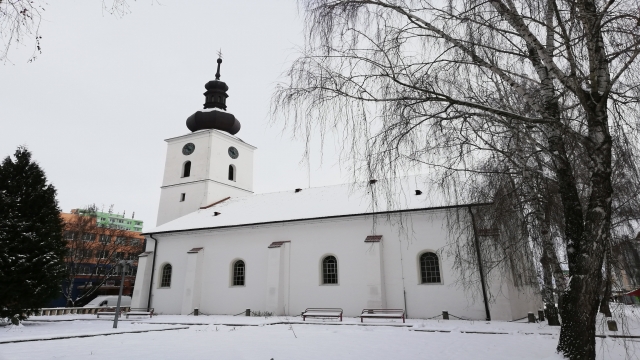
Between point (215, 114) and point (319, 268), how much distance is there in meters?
16.9

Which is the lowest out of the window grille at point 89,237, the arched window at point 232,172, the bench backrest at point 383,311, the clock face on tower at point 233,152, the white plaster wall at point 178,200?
the bench backrest at point 383,311

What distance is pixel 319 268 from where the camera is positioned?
825 inches

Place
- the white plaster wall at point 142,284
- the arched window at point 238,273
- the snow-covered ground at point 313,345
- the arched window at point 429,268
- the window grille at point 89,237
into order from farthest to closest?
1. the window grille at point 89,237
2. the white plaster wall at point 142,284
3. the arched window at point 238,273
4. the arched window at point 429,268
5. the snow-covered ground at point 313,345

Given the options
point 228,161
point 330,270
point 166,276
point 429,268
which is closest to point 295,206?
point 330,270

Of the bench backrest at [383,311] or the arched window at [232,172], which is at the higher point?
the arched window at [232,172]

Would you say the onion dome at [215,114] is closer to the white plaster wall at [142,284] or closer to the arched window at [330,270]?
the white plaster wall at [142,284]

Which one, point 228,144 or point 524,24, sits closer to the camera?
point 524,24

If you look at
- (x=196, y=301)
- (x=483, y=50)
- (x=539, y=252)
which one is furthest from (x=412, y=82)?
→ (x=196, y=301)

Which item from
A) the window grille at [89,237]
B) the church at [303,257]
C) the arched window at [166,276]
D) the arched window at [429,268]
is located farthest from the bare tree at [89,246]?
the arched window at [429,268]

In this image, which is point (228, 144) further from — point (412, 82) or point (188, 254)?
point (412, 82)

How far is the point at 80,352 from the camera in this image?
28.0ft

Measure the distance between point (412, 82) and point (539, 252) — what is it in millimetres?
6602

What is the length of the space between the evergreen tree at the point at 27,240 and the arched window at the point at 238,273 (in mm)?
8719

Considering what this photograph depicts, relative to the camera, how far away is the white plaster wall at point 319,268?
18562 millimetres
